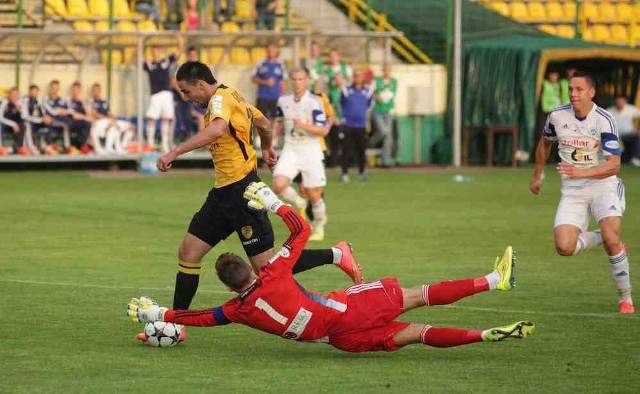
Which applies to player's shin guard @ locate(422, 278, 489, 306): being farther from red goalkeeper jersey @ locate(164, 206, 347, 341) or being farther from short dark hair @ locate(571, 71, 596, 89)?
short dark hair @ locate(571, 71, 596, 89)

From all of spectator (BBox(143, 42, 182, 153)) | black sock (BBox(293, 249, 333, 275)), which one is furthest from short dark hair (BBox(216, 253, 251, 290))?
spectator (BBox(143, 42, 182, 153))

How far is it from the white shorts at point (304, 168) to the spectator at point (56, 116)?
11650 mm

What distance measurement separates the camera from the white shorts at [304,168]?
56.4 feet

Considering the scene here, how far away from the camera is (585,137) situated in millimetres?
11406

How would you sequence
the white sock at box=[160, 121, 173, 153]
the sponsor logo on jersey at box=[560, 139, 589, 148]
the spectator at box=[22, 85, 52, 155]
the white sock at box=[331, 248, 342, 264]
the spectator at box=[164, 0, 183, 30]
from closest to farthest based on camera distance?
the white sock at box=[331, 248, 342, 264] → the sponsor logo on jersey at box=[560, 139, 589, 148] → the spectator at box=[22, 85, 52, 155] → the white sock at box=[160, 121, 173, 153] → the spectator at box=[164, 0, 183, 30]

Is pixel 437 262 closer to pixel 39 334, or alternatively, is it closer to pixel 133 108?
pixel 39 334

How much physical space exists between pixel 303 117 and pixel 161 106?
11775 millimetres

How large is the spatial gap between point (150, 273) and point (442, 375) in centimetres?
567

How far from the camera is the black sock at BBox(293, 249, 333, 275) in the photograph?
1003cm

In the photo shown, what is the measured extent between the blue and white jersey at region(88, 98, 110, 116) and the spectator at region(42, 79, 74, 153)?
2.08ft

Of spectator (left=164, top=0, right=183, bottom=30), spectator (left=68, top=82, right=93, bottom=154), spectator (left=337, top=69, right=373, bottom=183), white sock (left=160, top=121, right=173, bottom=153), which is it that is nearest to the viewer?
spectator (left=337, top=69, right=373, bottom=183)

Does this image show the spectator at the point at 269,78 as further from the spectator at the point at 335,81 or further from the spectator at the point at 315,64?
the spectator at the point at 335,81

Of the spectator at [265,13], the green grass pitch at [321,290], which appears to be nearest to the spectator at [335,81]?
the spectator at [265,13]

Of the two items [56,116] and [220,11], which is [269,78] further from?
[56,116]
